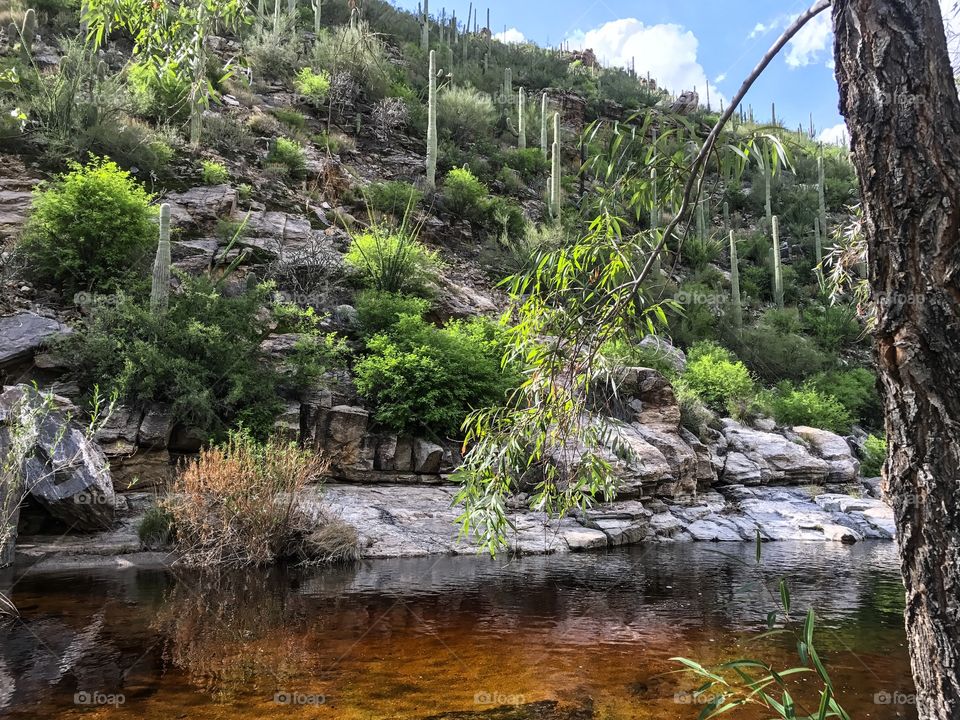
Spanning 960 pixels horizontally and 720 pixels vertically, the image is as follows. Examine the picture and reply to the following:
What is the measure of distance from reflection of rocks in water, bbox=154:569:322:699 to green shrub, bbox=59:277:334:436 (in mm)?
3065

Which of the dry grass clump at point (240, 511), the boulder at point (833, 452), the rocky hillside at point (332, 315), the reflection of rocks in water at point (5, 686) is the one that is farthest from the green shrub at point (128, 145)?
the boulder at point (833, 452)

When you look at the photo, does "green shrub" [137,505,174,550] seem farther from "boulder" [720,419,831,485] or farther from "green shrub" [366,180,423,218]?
"green shrub" [366,180,423,218]

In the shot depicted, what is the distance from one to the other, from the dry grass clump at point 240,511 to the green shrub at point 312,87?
57.6 ft

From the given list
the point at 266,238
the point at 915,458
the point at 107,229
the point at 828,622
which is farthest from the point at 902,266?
the point at 266,238

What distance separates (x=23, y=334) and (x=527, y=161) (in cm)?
1978

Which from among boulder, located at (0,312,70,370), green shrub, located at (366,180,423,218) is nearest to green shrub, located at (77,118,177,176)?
green shrub, located at (366,180,423,218)

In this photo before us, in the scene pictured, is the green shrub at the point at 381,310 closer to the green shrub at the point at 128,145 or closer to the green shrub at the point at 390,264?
the green shrub at the point at 390,264

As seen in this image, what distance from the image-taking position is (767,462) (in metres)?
13.6

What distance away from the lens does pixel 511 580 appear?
22.4ft

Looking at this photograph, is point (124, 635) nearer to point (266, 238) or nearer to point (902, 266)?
point (902, 266)

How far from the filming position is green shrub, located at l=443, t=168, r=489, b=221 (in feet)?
64.3

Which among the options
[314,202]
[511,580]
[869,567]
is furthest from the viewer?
[314,202]

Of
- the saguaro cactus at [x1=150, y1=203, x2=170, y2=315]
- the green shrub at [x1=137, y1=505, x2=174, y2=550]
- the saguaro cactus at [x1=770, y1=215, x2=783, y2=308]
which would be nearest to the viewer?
the green shrub at [x1=137, y1=505, x2=174, y2=550]

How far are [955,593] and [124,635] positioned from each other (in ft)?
16.4
